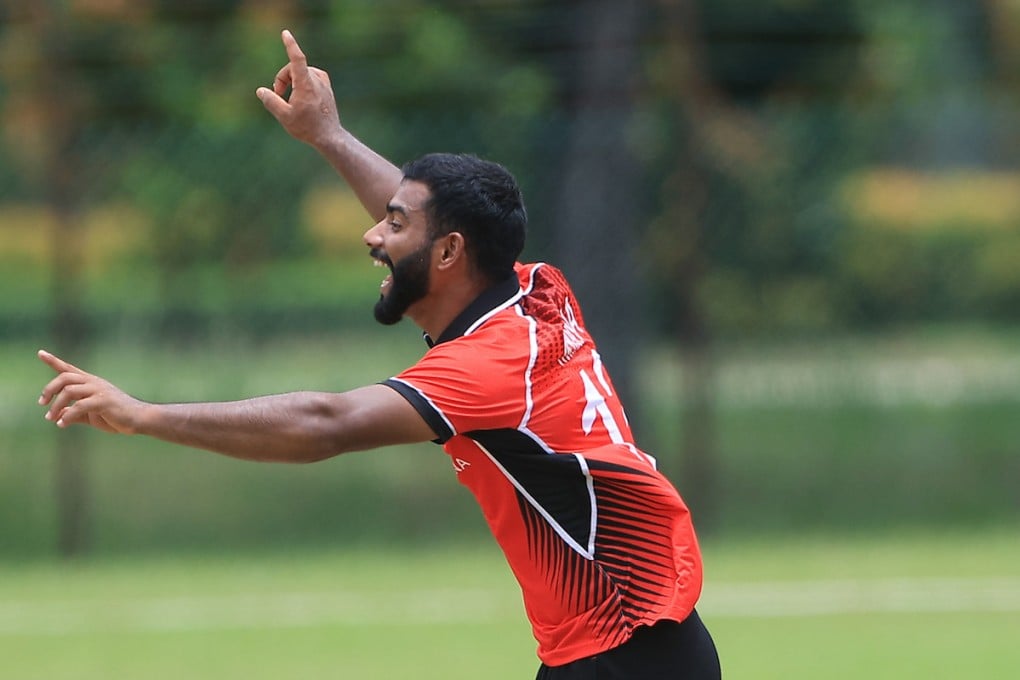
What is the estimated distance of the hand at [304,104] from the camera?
4.89m

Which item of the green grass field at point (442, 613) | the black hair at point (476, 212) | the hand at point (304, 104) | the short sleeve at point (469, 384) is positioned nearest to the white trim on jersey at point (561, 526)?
the short sleeve at point (469, 384)

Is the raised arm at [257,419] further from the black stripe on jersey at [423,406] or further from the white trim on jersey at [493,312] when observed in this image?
the white trim on jersey at [493,312]

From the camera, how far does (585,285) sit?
1173cm

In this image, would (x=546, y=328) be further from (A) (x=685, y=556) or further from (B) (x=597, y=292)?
(B) (x=597, y=292)

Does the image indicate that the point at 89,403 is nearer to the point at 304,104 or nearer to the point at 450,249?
the point at 450,249

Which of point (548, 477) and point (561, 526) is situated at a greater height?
point (548, 477)

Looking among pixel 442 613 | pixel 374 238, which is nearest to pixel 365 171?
pixel 374 238

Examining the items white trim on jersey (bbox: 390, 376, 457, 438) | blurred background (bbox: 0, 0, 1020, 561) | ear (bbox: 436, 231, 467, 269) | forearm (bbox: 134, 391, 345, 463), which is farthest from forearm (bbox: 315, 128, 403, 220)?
blurred background (bbox: 0, 0, 1020, 561)

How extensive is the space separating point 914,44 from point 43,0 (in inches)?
323

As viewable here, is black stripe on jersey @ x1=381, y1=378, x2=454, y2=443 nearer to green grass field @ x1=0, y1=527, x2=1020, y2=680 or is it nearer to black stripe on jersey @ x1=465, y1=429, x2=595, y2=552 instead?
black stripe on jersey @ x1=465, y1=429, x2=595, y2=552

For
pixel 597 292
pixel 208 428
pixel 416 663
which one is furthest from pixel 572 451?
pixel 597 292

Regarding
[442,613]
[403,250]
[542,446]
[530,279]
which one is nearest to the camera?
[542,446]

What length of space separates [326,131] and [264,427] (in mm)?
1597

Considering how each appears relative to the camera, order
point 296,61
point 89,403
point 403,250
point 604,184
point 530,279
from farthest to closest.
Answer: point 604,184
point 296,61
point 530,279
point 403,250
point 89,403
